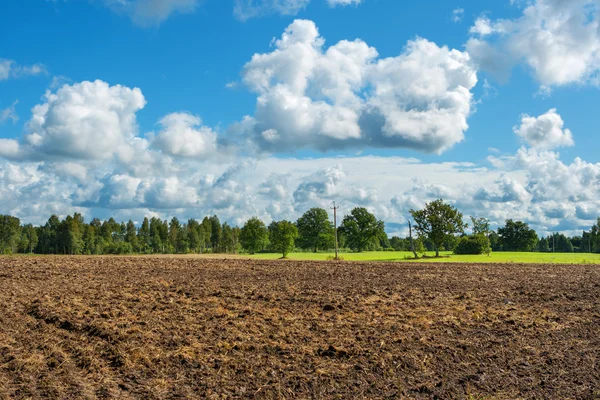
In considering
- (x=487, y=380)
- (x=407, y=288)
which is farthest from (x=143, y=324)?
(x=407, y=288)

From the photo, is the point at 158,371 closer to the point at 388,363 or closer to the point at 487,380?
the point at 388,363

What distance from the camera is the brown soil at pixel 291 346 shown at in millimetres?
8516

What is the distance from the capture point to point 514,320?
1437 cm

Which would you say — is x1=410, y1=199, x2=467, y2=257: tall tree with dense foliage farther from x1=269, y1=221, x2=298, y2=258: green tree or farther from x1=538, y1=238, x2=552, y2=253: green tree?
x1=538, y1=238, x2=552, y2=253: green tree

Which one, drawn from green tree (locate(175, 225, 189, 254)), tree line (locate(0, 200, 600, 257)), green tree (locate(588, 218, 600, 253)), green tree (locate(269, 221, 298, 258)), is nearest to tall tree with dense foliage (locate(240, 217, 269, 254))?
tree line (locate(0, 200, 600, 257))

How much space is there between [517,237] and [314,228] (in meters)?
53.7

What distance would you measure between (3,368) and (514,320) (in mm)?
13290

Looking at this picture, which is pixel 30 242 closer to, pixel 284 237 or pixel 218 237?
pixel 218 237

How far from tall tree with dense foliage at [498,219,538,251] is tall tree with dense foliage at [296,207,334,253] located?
4736 centimetres

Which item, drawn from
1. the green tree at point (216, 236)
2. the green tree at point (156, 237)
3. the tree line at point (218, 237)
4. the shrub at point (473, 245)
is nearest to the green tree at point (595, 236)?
the tree line at point (218, 237)

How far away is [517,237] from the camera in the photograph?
125 m

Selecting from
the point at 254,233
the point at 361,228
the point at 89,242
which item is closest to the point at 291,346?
the point at 254,233

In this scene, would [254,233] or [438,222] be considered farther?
[254,233]

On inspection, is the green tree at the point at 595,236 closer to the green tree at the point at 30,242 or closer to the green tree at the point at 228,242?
the green tree at the point at 228,242
